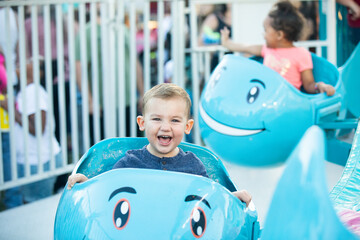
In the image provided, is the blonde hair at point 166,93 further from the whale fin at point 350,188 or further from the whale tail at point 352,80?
the whale tail at point 352,80

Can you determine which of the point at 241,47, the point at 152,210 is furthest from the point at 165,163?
the point at 241,47

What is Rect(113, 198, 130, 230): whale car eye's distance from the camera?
1469 mm

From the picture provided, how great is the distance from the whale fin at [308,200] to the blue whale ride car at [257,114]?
192cm

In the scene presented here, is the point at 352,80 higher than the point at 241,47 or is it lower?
lower

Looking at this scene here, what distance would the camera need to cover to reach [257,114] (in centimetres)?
306

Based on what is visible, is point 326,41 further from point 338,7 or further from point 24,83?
point 24,83

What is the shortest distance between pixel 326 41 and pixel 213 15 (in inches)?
73.7

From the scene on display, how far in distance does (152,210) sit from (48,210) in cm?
163

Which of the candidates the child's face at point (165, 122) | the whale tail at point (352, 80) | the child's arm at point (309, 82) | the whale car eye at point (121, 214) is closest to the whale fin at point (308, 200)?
the whale car eye at point (121, 214)

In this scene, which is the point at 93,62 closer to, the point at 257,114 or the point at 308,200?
the point at 257,114

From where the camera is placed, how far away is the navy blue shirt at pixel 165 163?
1903 mm

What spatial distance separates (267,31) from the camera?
363cm

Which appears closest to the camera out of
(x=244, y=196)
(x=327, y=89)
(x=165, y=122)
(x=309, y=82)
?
(x=244, y=196)

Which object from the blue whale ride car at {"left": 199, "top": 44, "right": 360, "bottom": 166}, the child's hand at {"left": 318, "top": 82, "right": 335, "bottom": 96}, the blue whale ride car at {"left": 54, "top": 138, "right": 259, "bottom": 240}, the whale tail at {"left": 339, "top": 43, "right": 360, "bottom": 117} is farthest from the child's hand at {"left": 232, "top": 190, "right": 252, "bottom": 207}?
the whale tail at {"left": 339, "top": 43, "right": 360, "bottom": 117}
